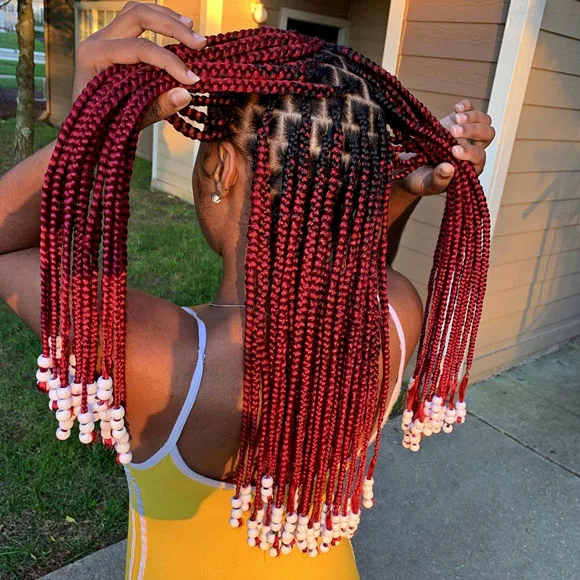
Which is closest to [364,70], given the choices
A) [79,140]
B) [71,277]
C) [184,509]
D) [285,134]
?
[285,134]

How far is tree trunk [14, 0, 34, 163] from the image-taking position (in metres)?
6.62

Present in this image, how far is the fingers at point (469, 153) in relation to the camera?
4.15ft

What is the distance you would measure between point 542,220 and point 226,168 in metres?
3.42

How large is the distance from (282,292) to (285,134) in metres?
0.28

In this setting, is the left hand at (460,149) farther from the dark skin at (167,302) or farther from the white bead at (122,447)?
the white bead at (122,447)

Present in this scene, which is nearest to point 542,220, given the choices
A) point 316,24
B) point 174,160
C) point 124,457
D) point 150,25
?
point 150,25

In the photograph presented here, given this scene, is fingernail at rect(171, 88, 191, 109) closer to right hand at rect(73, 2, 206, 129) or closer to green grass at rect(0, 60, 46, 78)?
right hand at rect(73, 2, 206, 129)

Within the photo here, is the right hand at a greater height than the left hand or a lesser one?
greater

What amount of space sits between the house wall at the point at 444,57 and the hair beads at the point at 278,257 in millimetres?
2445

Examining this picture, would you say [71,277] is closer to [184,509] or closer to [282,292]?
[282,292]

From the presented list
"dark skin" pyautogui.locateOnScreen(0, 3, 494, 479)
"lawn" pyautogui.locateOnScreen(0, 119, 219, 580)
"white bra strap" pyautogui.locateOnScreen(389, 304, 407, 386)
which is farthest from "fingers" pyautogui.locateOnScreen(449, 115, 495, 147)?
"lawn" pyautogui.locateOnScreen(0, 119, 219, 580)

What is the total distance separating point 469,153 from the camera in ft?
4.17

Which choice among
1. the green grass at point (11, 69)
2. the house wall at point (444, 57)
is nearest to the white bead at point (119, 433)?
the house wall at point (444, 57)

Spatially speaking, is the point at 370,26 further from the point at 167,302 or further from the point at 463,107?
the point at 167,302
